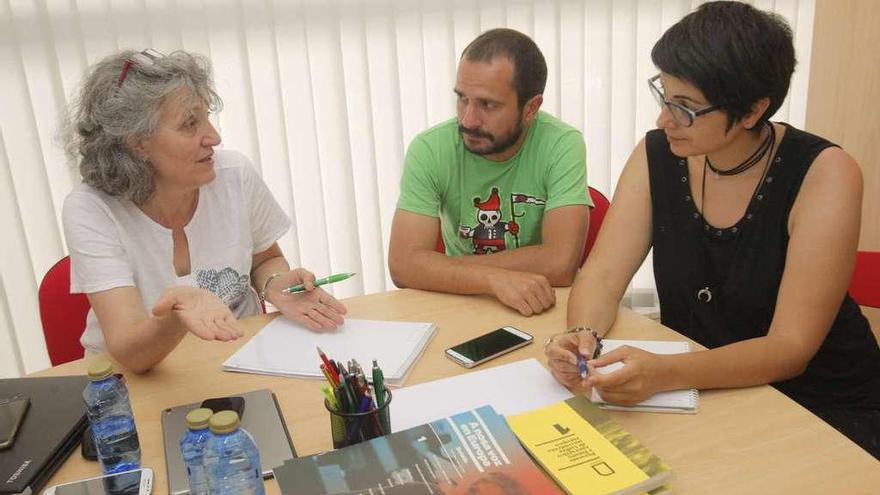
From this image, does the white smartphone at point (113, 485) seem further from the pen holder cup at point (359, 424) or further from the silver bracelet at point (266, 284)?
the silver bracelet at point (266, 284)

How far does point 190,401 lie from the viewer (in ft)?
4.25

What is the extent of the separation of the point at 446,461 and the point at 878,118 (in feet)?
7.79

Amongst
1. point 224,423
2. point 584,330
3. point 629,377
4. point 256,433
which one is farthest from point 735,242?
point 224,423

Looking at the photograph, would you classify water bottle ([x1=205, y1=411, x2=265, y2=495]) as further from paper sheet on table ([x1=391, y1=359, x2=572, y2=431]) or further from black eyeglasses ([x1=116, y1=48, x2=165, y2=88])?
black eyeglasses ([x1=116, y1=48, x2=165, y2=88])

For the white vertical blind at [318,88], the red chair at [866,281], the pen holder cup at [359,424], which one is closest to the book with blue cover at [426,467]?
the pen holder cup at [359,424]

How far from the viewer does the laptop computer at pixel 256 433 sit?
106 centimetres

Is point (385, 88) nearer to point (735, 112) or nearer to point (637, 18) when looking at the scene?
point (637, 18)

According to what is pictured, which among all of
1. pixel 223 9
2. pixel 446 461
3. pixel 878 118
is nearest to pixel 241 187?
pixel 223 9

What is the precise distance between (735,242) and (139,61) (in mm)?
1429

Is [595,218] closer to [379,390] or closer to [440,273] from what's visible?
[440,273]

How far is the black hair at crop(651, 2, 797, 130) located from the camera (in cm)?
139

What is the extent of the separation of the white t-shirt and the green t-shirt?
1.39 ft

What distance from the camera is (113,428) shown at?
1.08m

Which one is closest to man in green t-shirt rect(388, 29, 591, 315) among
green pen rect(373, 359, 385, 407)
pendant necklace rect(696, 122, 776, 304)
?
pendant necklace rect(696, 122, 776, 304)
